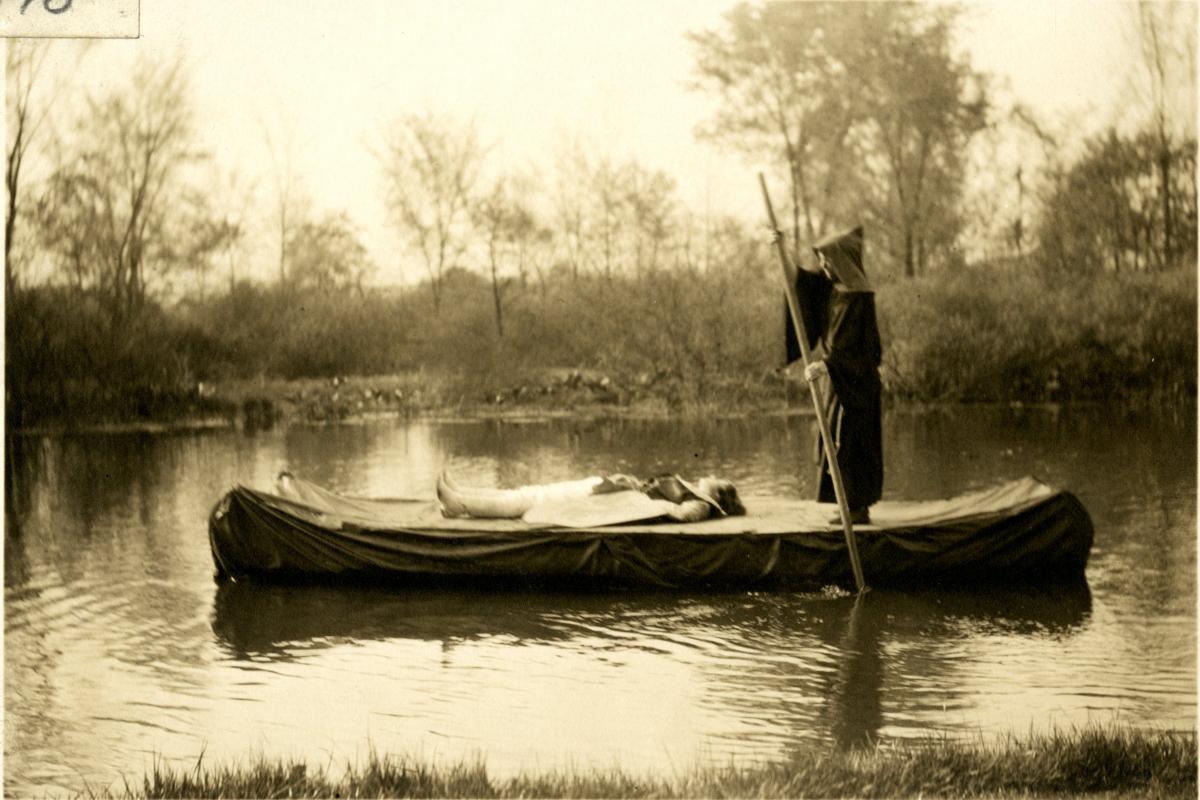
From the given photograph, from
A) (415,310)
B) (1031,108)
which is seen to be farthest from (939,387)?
(415,310)

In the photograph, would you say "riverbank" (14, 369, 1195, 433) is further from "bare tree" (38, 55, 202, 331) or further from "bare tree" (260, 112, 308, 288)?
"bare tree" (38, 55, 202, 331)

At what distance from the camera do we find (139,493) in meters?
10.3

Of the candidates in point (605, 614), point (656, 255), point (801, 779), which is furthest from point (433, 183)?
point (801, 779)

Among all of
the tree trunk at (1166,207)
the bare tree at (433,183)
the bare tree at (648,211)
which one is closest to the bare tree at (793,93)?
the bare tree at (648,211)

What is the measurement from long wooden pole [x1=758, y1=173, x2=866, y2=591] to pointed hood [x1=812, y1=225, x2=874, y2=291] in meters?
0.25

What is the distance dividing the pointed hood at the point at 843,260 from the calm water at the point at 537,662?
1.66 meters

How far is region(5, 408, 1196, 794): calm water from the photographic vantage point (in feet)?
15.4

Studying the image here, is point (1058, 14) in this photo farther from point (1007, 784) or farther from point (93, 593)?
point (93, 593)

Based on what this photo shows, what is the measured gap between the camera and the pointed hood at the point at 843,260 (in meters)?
6.73

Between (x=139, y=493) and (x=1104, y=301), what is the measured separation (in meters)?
8.71

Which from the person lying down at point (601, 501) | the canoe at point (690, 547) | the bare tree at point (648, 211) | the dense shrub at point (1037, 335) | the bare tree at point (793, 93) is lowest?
the canoe at point (690, 547)

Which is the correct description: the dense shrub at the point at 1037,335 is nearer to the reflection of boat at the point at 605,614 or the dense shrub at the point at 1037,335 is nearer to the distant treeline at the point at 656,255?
the distant treeline at the point at 656,255

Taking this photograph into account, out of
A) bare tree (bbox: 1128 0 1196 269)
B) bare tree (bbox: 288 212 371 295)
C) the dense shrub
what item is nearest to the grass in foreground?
bare tree (bbox: 1128 0 1196 269)

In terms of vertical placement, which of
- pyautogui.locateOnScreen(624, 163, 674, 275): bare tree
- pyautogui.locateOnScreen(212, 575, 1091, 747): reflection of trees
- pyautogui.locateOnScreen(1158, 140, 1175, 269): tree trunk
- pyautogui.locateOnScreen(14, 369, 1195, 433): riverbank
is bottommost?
pyautogui.locateOnScreen(212, 575, 1091, 747): reflection of trees
